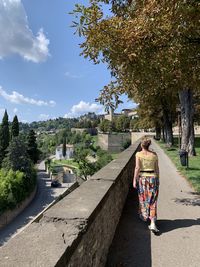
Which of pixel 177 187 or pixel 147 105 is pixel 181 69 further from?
pixel 147 105

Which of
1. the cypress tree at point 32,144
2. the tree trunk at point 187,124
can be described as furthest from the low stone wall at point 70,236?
the cypress tree at point 32,144

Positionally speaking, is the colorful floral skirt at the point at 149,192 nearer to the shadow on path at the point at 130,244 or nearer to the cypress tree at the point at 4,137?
the shadow on path at the point at 130,244

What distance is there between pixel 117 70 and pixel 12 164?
2176 inches

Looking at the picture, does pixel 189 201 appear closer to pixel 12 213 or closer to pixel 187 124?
pixel 187 124

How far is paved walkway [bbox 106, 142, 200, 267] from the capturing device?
15.7ft

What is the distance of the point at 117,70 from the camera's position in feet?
32.8

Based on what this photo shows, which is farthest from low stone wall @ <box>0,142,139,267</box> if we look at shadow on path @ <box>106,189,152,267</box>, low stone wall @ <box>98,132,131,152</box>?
low stone wall @ <box>98,132,131,152</box>

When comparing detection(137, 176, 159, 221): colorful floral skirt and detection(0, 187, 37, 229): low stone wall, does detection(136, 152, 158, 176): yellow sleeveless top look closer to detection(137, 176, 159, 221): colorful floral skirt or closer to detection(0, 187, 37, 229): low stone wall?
detection(137, 176, 159, 221): colorful floral skirt

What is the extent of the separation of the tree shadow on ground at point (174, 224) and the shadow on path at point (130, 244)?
34 cm

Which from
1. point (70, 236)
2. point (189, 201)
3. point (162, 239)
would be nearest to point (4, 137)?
point (189, 201)

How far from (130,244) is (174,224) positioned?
1.52 m

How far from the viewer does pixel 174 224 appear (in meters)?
6.59

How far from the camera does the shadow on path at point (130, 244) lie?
4766mm

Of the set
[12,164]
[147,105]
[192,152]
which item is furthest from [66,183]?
[192,152]
